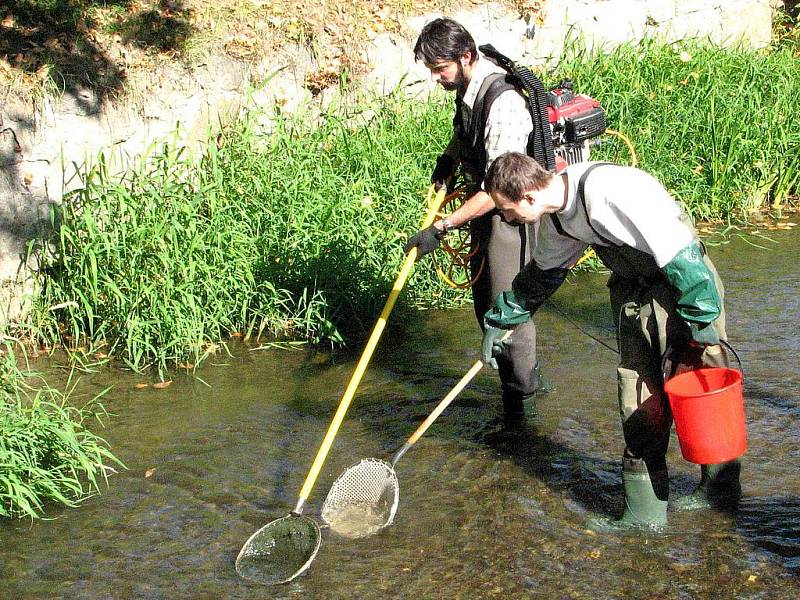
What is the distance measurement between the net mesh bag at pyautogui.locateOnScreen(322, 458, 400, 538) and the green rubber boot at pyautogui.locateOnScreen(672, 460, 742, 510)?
4.16ft

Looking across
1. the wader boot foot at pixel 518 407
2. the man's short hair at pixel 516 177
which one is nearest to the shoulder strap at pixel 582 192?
the man's short hair at pixel 516 177

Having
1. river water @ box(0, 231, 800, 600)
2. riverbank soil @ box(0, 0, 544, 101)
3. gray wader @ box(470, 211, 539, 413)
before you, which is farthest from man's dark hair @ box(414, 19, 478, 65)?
riverbank soil @ box(0, 0, 544, 101)

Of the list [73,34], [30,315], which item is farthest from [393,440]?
[73,34]

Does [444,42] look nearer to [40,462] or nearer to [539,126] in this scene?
[539,126]

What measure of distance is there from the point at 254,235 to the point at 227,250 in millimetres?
329

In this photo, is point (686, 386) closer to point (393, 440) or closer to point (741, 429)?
point (741, 429)

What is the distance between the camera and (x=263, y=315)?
664cm

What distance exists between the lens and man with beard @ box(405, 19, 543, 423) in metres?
4.67

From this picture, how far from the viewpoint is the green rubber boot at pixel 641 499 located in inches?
159

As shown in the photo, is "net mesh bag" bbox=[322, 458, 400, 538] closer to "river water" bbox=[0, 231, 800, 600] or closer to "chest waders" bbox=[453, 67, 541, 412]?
"river water" bbox=[0, 231, 800, 600]

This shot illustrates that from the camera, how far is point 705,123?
28.2 ft

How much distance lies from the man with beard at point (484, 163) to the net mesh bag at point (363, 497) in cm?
110

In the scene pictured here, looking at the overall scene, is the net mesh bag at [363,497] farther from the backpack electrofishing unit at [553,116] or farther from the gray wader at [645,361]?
the backpack electrofishing unit at [553,116]

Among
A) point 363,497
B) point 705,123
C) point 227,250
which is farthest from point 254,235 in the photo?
point 705,123
